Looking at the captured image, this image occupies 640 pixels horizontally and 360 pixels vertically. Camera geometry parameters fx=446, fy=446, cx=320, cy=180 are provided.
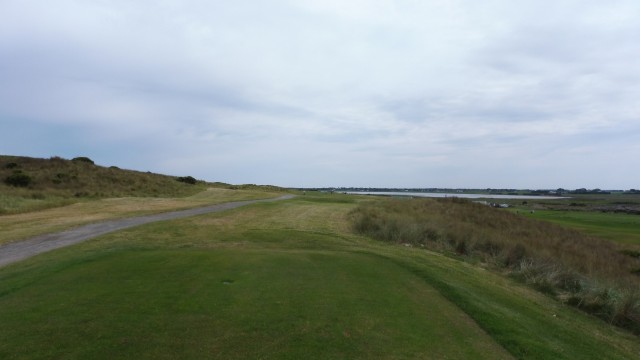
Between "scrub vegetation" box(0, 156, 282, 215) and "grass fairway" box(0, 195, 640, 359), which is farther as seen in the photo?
"scrub vegetation" box(0, 156, 282, 215)

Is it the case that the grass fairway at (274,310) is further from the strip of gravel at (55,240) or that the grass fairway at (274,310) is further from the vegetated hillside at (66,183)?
the vegetated hillside at (66,183)

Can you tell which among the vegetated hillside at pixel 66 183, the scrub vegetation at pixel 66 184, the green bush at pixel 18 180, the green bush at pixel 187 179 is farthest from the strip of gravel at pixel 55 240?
the green bush at pixel 187 179

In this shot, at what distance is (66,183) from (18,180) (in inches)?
184

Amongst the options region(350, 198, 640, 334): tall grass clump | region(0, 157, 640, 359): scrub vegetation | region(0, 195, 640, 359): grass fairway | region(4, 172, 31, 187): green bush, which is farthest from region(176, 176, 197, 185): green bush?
region(0, 195, 640, 359): grass fairway

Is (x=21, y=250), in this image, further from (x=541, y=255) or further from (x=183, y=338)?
(x=541, y=255)

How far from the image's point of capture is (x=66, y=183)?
4969 cm

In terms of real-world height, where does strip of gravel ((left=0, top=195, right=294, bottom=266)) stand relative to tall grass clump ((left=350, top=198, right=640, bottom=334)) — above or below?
above

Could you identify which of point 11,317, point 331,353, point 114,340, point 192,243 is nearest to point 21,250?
point 192,243

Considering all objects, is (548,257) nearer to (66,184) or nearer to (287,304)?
(287,304)

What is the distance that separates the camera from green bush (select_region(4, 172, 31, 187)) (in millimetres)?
45625

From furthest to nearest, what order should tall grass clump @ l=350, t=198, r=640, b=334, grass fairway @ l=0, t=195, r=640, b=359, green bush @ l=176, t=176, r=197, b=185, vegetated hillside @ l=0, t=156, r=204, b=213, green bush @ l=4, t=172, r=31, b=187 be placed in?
green bush @ l=176, t=176, r=197, b=185 → green bush @ l=4, t=172, r=31, b=187 → vegetated hillside @ l=0, t=156, r=204, b=213 → tall grass clump @ l=350, t=198, r=640, b=334 → grass fairway @ l=0, t=195, r=640, b=359

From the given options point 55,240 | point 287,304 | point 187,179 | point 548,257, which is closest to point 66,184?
point 187,179

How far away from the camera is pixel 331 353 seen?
6383 millimetres

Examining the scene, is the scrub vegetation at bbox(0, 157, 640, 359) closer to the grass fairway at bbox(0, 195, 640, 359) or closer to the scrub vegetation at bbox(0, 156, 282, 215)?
the grass fairway at bbox(0, 195, 640, 359)
